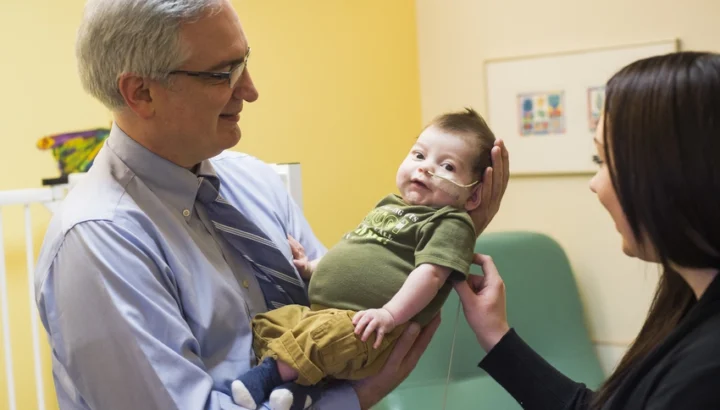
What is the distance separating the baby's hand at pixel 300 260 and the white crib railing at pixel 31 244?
75cm

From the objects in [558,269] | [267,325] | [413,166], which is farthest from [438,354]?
[267,325]

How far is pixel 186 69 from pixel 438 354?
190cm

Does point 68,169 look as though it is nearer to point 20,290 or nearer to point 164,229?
point 20,290

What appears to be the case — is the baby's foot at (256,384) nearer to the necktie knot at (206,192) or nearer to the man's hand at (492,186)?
the necktie knot at (206,192)

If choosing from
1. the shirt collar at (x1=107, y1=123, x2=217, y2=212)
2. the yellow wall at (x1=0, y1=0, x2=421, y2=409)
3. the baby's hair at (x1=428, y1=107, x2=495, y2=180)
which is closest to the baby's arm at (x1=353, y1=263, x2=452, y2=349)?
the baby's hair at (x1=428, y1=107, x2=495, y2=180)

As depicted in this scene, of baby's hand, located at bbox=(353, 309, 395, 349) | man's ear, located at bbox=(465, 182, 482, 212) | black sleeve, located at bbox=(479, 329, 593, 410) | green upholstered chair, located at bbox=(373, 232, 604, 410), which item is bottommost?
green upholstered chair, located at bbox=(373, 232, 604, 410)

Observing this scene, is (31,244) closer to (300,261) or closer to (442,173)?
(300,261)

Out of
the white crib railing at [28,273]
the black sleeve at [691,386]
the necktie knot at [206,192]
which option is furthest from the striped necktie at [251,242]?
the white crib railing at [28,273]

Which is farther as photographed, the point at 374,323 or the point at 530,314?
the point at 530,314

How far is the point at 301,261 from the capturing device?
5.38 feet

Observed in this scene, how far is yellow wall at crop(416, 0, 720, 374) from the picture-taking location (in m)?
2.77

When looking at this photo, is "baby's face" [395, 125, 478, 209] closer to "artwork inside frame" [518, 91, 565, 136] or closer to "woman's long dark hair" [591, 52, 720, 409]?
"woman's long dark hair" [591, 52, 720, 409]

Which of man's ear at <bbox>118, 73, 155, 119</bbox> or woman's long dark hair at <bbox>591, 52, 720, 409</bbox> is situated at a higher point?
man's ear at <bbox>118, 73, 155, 119</bbox>

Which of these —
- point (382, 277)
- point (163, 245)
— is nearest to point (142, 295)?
point (163, 245)
